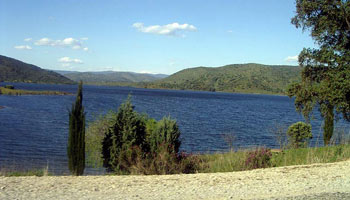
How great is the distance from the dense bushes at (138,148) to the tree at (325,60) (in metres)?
7.90

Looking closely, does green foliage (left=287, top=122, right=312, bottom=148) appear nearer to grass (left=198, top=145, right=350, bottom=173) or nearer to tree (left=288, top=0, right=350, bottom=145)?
tree (left=288, top=0, right=350, bottom=145)

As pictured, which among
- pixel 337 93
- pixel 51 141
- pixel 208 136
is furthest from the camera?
pixel 208 136

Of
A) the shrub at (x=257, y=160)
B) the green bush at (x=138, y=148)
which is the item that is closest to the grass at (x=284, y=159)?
the shrub at (x=257, y=160)

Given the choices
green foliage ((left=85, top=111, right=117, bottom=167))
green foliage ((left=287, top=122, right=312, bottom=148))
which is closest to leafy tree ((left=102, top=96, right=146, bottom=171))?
green foliage ((left=85, top=111, right=117, bottom=167))

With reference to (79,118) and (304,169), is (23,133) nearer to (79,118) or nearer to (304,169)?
(79,118)

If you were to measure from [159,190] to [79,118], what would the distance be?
4792 mm

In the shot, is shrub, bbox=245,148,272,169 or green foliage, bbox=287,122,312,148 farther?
green foliage, bbox=287,122,312,148

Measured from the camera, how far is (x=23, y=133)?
31.4 m

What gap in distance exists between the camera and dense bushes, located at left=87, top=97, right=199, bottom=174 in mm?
11961

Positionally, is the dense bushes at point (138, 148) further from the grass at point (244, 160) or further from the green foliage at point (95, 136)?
the green foliage at point (95, 136)

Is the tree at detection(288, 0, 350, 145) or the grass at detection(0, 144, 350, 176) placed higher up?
the tree at detection(288, 0, 350, 145)

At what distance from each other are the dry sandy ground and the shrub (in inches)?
67.8

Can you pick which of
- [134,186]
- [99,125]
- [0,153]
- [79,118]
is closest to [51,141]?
[0,153]

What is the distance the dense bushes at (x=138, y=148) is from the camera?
12.0 m
